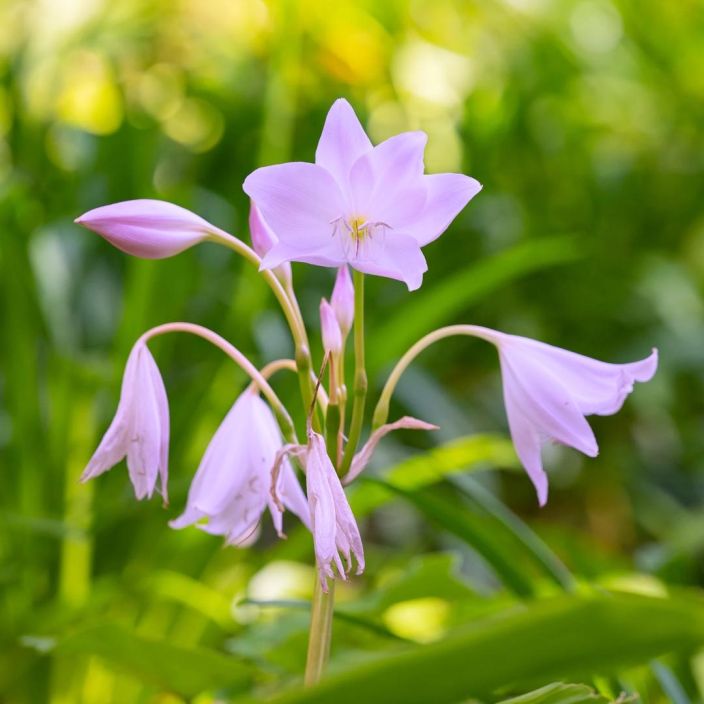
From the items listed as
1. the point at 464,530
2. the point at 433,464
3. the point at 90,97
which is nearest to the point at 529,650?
the point at 464,530

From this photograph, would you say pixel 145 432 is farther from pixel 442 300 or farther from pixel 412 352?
pixel 442 300

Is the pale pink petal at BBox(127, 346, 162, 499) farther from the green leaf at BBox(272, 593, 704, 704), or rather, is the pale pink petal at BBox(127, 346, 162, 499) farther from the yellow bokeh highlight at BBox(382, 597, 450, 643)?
the yellow bokeh highlight at BBox(382, 597, 450, 643)

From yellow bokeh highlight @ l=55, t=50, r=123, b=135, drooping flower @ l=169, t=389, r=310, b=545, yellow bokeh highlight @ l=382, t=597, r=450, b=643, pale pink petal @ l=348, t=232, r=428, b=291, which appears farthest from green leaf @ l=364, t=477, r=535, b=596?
yellow bokeh highlight @ l=55, t=50, r=123, b=135

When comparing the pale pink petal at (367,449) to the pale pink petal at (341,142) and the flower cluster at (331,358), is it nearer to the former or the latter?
the flower cluster at (331,358)

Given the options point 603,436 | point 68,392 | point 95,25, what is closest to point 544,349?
point 68,392

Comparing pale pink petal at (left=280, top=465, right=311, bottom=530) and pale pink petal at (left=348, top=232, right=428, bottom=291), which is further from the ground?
pale pink petal at (left=348, top=232, right=428, bottom=291)
